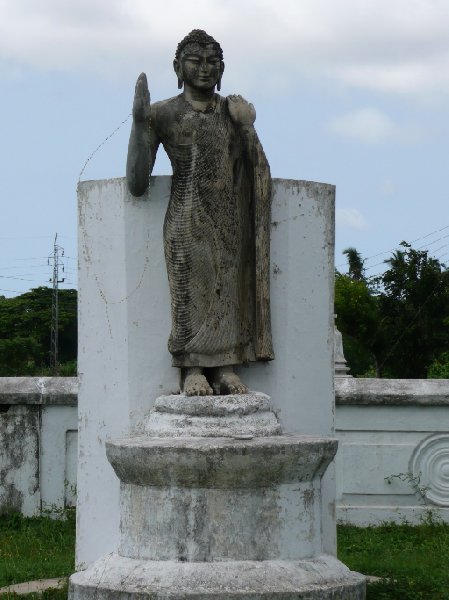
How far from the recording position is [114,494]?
682cm

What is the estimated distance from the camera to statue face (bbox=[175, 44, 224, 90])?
6.67m

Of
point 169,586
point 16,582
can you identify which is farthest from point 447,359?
point 169,586

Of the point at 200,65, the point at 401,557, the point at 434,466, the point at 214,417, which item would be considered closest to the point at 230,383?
the point at 214,417

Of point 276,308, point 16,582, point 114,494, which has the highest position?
point 276,308

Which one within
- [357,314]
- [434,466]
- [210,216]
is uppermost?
[357,314]

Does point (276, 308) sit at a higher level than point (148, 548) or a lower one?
higher

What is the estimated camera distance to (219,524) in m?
5.84

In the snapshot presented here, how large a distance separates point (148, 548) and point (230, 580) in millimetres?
459

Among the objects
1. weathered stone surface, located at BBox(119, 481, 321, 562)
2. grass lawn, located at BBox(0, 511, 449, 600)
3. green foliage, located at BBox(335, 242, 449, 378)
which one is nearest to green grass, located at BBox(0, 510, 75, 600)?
grass lawn, located at BBox(0, 511, 449, 600)

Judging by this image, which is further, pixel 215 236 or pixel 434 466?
pixel 434 466

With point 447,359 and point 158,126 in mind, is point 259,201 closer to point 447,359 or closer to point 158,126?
point 158,126

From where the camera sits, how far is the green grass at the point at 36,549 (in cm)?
791

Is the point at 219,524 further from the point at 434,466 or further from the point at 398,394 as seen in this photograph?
the point at 434,466

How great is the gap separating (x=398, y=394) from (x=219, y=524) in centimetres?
523
